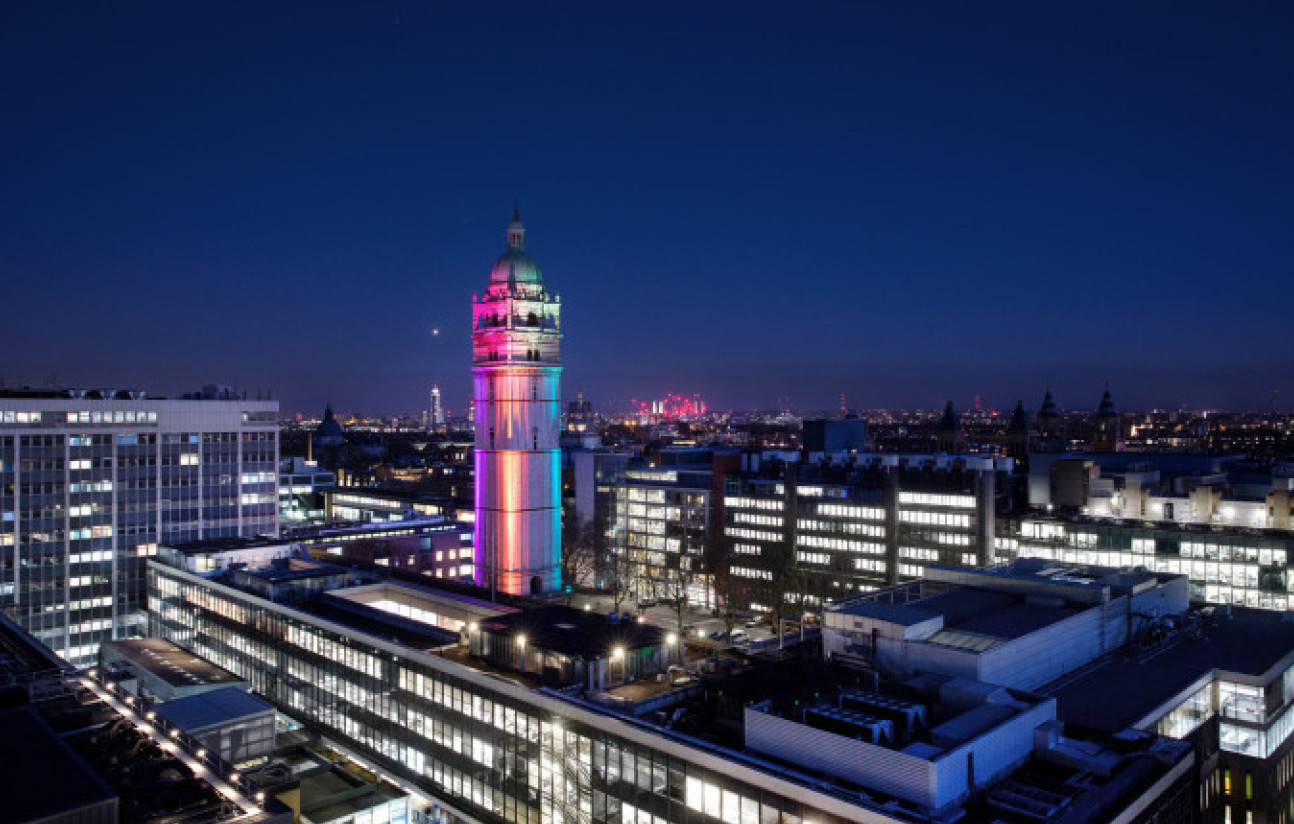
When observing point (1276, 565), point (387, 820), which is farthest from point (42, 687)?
point (1276, 565)

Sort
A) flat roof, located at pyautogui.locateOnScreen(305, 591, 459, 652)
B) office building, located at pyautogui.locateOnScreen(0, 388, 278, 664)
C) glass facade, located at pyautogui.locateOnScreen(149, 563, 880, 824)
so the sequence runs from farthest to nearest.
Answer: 1. office building, located at pyautogui.locateOnScreen(0, 388, 278, 664)
2. flat roof, located at pyautogui.locateOnScreen(305, 591, 459, 652)
3. glass facade, located at pyautogui.locateOnScreen(149, 563, 880, 824)

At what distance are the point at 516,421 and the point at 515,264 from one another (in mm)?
15399

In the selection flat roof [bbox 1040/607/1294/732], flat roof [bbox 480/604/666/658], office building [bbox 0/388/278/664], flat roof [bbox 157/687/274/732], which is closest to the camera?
flat roof [bbox 1040/607/1294/732]

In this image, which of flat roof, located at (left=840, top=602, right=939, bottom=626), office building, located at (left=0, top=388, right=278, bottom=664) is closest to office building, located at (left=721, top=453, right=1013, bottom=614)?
flat roof, located at (left=840, top=602, right=939, bottom=626)

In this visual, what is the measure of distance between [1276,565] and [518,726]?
67695 mm

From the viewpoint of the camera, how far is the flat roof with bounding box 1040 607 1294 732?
39.9m

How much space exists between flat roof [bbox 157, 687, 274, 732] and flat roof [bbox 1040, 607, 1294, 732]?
3817 cm

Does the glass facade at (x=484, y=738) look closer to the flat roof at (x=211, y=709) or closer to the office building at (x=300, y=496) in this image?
the flat roof at (x=211, y=709)

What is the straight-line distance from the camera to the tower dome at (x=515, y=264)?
88062 mm

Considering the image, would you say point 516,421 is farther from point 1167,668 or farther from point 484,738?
point 1167,668

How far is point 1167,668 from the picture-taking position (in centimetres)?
4656

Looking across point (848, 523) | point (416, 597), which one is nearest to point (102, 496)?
point (416, 597)

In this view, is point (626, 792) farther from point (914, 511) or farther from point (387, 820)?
point (914, 511)

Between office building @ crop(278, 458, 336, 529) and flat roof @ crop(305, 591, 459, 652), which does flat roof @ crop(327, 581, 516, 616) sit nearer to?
flat roof @ crop(305, 591, 459, 652)
